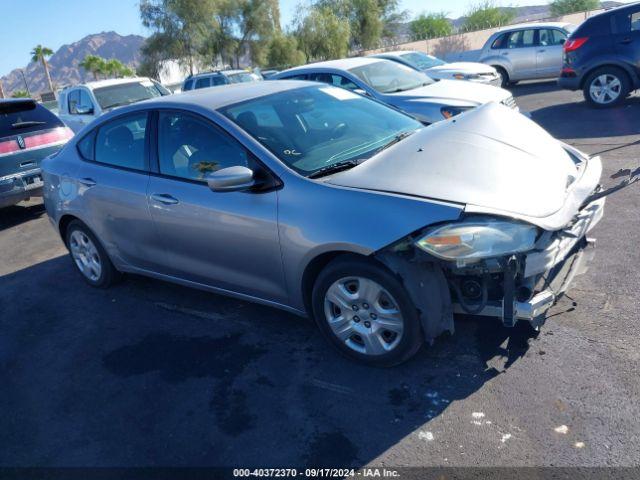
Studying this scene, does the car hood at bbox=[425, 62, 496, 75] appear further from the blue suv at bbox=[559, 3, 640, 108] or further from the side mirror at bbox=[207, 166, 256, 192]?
→ the side mirror at bbox=[207, 166, 256, 192]

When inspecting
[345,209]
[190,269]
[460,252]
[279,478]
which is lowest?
[279,478]

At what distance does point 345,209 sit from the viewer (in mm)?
3266

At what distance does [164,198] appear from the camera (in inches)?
166

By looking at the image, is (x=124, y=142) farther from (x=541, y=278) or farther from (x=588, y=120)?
(x=588, y=120)

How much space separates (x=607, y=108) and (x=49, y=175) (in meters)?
9.66

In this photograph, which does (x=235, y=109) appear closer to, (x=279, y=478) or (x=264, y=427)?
(x=264, y=427)

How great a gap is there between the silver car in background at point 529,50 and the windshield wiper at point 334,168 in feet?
45.7

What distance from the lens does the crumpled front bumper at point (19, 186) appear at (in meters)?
7.61

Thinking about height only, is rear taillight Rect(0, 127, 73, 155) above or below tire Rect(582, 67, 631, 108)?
above

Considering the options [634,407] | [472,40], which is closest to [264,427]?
[634,407]

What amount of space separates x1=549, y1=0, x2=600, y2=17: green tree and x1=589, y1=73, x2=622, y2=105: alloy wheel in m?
54.6

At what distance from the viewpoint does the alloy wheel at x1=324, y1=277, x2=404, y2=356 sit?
3301 millimetres

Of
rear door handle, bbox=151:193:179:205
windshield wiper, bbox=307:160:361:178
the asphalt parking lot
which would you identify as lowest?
the asphalt parking lot

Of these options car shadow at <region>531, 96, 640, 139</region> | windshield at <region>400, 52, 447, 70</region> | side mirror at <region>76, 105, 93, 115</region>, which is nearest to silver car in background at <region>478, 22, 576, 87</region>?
windshield at <region>400, 52, 447, 70</region>
